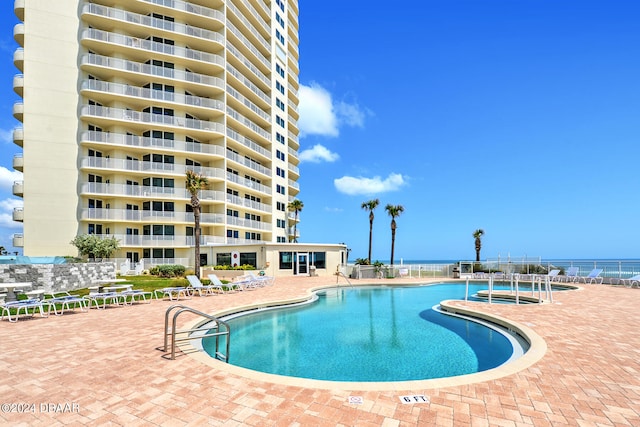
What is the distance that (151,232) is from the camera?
31.2m

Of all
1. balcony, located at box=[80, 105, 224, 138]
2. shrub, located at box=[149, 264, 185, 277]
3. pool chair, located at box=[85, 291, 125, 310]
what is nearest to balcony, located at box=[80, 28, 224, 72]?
balcony, located at box=[80, 105, 224, 138]

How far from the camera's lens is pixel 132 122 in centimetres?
3017

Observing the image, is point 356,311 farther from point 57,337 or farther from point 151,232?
point 151,232

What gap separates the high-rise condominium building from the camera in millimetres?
28344

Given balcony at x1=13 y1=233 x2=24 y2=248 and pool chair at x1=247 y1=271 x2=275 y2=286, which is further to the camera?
balcony at x1=13 y1=233 x2=24 y2=248

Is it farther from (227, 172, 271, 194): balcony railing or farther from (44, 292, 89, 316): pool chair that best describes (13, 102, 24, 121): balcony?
(44, 292, 89, 316): pool chair

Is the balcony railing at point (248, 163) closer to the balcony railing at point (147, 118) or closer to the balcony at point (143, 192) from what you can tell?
the balcony railing at point (147, 118)

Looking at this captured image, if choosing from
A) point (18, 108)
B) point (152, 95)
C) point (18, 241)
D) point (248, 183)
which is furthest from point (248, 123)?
point (18, 241)

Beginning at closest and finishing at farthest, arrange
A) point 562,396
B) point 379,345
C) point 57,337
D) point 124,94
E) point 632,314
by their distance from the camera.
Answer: point 562,396 → point 57,337 → point 379,345 → point 632,314 → point 124,94

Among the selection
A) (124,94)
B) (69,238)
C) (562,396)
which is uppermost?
(124,94)

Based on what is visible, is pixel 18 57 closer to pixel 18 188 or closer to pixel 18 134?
pixel 18 134

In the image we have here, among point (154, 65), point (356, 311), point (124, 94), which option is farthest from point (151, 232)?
point (356, 311)

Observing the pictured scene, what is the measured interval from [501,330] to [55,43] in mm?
40295

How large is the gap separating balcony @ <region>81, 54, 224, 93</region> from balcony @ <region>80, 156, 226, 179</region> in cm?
821
